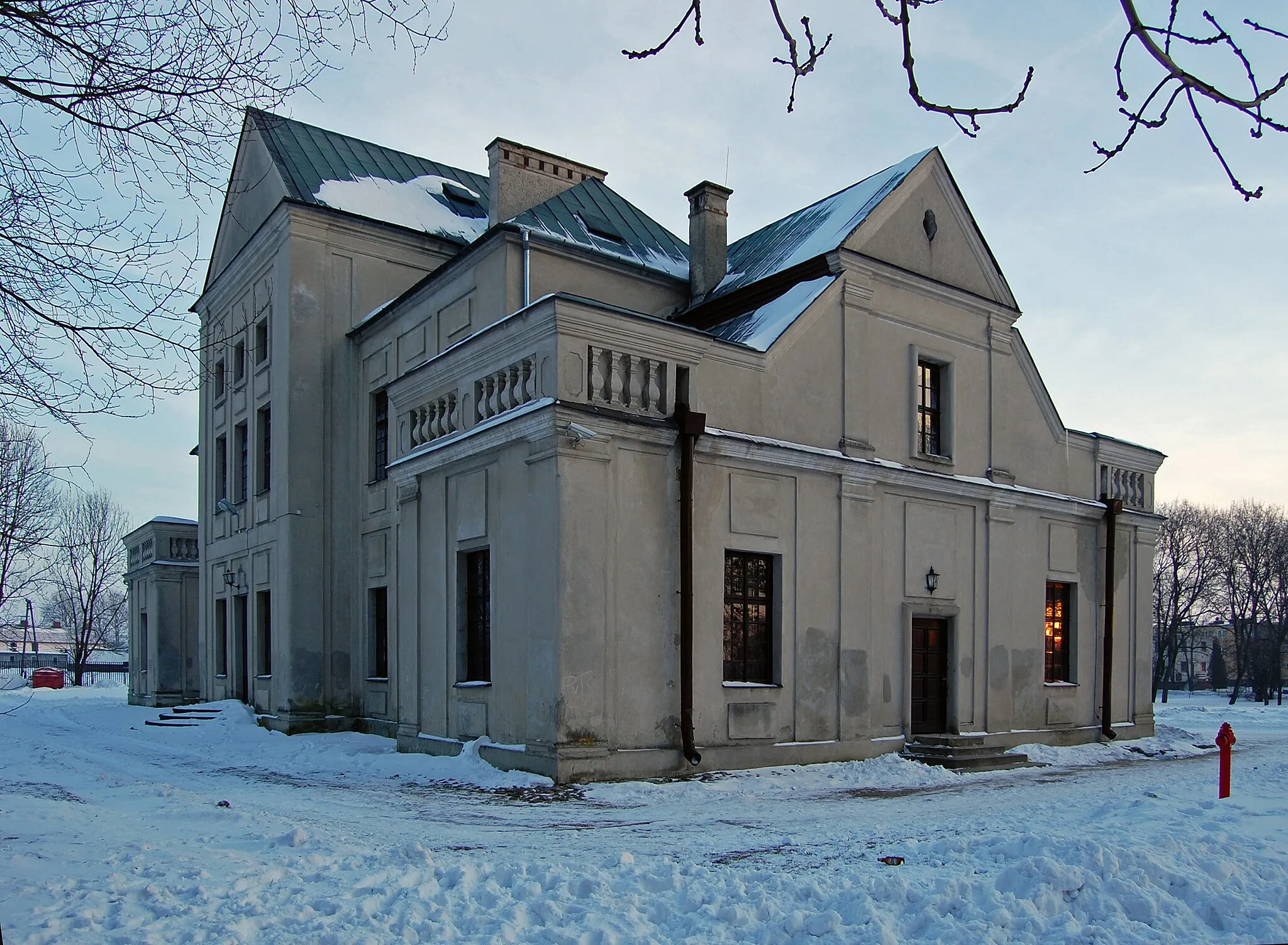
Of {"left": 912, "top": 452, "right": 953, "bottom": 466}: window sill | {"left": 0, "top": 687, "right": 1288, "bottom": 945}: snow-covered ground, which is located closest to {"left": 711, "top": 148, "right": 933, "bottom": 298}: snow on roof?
{"left": 912, "top": 452, "right": 953, "bottom": 466}: window sill

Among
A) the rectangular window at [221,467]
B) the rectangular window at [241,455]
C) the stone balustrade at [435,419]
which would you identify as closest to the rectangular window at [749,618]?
the stone balustrade at [435,419]

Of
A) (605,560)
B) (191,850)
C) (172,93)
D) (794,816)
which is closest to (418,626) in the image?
(605,560)

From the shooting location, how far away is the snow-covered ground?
6.35 m

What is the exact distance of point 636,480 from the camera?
47.1 feet

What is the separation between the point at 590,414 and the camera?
1379 centimetres

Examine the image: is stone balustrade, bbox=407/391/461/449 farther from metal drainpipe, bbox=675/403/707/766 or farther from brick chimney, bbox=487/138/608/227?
brick chimney, bbox=487/138/608/227

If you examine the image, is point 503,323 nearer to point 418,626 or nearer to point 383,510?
point 418,626

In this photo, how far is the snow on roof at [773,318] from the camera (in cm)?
1645

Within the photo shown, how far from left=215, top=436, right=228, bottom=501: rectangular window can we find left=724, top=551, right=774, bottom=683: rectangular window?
15545mm

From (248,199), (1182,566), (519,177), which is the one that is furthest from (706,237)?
(1182,566)

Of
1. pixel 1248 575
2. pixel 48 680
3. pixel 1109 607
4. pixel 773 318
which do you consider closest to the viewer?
pixel 773 318

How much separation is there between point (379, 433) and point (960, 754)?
12454 millimetres

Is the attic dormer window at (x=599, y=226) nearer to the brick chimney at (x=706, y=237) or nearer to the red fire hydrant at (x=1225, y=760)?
the brick chimney at (x=706, y=237)

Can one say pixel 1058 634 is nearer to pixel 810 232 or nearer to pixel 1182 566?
pixel 810 232
